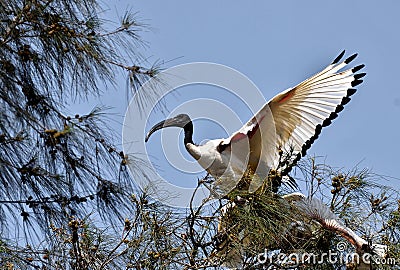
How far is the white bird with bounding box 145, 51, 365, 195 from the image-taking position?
2646mm

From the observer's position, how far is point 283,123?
2730 millimetres

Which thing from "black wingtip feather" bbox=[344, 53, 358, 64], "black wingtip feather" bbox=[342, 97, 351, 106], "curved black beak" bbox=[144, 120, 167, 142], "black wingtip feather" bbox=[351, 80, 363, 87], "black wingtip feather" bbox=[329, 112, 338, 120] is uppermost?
"black wingtip feather" bbox=[344, 53, 358, 64]

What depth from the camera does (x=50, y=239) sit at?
1955mm

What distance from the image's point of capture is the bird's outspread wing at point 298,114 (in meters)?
2.66

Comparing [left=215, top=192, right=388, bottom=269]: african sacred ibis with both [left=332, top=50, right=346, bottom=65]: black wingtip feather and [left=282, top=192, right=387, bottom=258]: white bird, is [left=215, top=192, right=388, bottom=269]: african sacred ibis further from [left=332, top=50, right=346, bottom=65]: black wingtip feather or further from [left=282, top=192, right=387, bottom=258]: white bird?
[left=332, top=50, right=346, bottom=65]: black wingtip feather

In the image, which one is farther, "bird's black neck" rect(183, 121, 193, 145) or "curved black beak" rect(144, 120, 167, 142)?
"bird's black neck" rect(183, 121, 193, 145)

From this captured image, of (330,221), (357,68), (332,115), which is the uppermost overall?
(357,68)

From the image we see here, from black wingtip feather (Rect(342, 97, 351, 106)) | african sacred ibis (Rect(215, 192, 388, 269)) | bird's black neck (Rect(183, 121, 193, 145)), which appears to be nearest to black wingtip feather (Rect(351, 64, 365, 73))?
black wingtip feather (Rect(342, 97, 351, 106))

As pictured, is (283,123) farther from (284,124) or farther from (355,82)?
(355,82)

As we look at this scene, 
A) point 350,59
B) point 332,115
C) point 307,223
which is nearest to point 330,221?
point 307,223

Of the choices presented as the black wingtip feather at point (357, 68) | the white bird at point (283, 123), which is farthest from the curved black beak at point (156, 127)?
the black wingtip feather at point (357, 68)

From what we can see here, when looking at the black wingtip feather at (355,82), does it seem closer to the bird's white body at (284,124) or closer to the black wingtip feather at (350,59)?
the bird's white body at (284,124)

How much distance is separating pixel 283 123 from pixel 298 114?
2.3 inches

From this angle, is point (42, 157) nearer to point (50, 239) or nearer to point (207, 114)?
point (50, 239)
